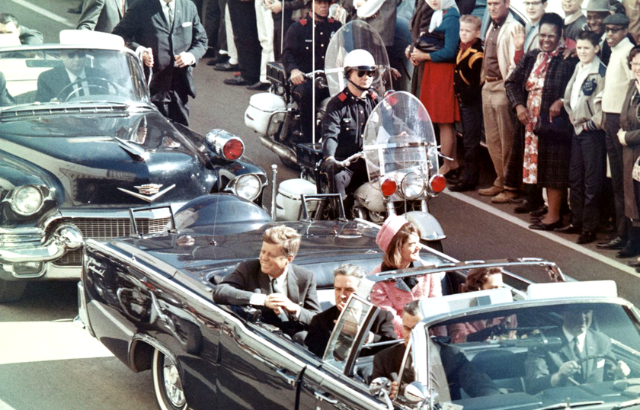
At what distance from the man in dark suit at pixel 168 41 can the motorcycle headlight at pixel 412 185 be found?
450 centimetres

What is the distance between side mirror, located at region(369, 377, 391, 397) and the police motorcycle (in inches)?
233

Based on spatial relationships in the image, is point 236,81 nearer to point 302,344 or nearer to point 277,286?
point 277,286

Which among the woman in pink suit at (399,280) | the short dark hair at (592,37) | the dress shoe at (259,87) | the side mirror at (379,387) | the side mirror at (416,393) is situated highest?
the short dark hair at (592,37)

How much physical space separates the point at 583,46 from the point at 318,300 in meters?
4.86

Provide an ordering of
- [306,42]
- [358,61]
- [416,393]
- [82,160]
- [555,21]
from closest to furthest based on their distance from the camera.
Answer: [416,393] < [82,160] < [358,61] < [555,21] < [306,42]

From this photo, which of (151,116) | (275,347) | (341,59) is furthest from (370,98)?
(275,347)

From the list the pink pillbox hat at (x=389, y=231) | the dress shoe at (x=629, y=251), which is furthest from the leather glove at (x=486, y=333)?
the dress shoe at (x=629, y=251)

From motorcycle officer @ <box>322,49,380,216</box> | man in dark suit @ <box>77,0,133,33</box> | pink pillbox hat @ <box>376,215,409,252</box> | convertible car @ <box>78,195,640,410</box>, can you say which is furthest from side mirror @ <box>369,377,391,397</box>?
man in dark suit @ <box>77,0,133,33</box>

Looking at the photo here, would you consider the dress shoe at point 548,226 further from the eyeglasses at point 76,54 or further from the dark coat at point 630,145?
the eyeglasses at point 76,54

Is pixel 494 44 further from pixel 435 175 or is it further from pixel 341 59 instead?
pixel 435 175

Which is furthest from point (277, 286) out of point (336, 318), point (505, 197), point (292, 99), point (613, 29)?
point (292, 99)

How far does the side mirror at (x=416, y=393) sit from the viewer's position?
402 cm

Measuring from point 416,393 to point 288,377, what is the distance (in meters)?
0.90

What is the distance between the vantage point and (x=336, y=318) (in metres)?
5.14
